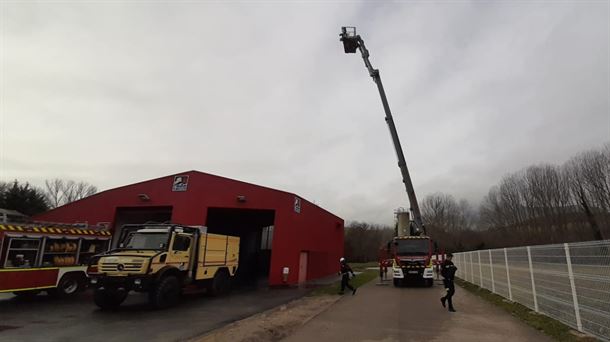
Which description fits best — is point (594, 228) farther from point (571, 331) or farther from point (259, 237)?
point (571, 331)

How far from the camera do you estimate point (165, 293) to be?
1261cm

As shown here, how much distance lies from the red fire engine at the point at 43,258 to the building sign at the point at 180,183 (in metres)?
5.72

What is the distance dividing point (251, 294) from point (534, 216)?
185 ft

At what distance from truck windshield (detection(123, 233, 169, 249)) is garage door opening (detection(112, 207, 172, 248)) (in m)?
9.04

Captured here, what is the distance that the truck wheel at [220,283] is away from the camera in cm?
1627

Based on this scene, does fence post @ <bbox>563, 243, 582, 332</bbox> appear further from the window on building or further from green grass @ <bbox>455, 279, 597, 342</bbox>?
the window on building

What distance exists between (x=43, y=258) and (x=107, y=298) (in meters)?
4.16

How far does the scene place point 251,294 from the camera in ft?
57.0

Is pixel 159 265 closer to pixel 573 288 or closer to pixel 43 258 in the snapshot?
pixel 43 258

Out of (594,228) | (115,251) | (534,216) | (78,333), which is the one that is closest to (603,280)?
(78,333)

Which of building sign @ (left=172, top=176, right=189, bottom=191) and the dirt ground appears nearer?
the dirt ground

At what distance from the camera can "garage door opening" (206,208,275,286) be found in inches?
1100

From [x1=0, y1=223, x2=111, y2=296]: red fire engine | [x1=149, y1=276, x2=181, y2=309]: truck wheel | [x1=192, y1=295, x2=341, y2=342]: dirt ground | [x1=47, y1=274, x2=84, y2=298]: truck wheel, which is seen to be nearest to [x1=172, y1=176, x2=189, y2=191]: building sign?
[x1=0, y1=223, x2=111, y2=296]: red fire engine

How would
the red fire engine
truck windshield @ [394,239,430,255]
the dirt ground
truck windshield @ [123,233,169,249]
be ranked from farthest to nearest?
1. truck windshield @ [394,239,430,255]
2. truck windshield @ [123,233,169,249]
3. the red fire engine
4. the dirt ground
